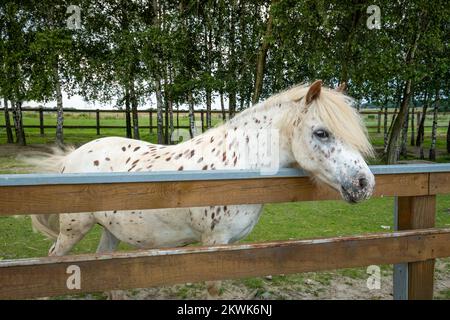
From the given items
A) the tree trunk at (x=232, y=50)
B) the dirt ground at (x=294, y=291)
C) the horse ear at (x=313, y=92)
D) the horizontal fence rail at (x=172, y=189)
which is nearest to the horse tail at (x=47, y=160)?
the dirt ground at (x=294, y=291)

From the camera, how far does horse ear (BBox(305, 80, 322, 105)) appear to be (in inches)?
104

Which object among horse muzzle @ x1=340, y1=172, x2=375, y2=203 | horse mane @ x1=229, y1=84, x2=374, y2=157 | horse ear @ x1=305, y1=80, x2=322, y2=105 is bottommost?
horse muzzle @ x1=340, y1=172, x2=375, y2=203

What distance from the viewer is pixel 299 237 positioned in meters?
6.07

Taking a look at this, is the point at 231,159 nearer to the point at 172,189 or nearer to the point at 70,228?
the point at 172,189

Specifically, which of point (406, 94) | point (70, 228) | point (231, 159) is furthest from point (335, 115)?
point (406, 94)

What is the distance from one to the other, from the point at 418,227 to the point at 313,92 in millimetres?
1160

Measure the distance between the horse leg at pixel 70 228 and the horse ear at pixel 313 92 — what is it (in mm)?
2225

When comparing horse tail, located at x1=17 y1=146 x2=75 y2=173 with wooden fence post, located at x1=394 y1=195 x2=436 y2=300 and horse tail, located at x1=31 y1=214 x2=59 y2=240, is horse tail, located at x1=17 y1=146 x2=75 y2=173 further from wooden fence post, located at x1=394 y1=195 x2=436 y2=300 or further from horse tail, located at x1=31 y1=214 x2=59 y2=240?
wooden fence post, located at x1=394 y1=195 x2=436 y2=300

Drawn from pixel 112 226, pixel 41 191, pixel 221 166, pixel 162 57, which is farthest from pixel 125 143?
pixel 162 57

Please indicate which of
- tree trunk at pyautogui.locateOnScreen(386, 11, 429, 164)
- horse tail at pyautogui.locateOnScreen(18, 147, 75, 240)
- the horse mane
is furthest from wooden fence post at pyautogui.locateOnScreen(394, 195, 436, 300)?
tree trunk at pyautogui.locateOnScreen(386, 11, 429, 164)

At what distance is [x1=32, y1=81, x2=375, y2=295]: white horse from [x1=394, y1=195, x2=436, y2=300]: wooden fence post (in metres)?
0.50

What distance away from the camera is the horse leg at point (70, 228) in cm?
359

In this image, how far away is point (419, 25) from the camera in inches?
517
